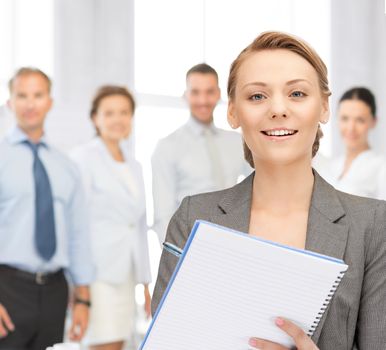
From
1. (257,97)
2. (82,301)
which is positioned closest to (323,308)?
(257,97)

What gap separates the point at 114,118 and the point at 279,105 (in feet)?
8.98

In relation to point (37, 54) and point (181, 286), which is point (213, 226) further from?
point (37, 54)

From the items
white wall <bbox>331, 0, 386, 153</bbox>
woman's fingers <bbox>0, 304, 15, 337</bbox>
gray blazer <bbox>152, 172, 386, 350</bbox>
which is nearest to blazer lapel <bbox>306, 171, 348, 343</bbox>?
gray blazer <bbox>152, 172, 386, 350</bbox>

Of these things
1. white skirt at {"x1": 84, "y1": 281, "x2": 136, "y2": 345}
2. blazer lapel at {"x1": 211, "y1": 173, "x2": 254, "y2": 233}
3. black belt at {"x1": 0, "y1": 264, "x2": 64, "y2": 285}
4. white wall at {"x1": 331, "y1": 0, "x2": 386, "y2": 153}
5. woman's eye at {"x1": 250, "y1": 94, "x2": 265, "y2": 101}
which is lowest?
white skirt at {"x1": 84, "y1": 281, "x2": 136, "y2": 345}

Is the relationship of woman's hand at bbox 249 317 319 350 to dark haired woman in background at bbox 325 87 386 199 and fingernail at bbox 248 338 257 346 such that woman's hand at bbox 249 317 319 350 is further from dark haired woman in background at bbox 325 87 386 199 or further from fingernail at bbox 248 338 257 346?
dark haired woman in background at bbox 325 87 386 199

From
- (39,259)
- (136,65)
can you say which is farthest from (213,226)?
(136,65)

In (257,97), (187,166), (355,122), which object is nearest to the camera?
(257,97)

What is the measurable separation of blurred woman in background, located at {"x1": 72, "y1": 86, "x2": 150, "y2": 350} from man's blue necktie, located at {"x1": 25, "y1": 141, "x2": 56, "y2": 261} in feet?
0.88

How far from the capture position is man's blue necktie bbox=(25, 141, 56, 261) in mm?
3467

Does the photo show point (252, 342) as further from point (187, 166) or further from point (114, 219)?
point (187, 166)

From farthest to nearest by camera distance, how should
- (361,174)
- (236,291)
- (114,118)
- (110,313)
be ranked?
(361,174), (114,118), (110,313), (236,291)

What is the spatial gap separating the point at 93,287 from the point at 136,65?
4.34ft

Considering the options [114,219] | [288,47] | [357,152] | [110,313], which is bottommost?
[110,313]

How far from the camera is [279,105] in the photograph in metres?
1.29
